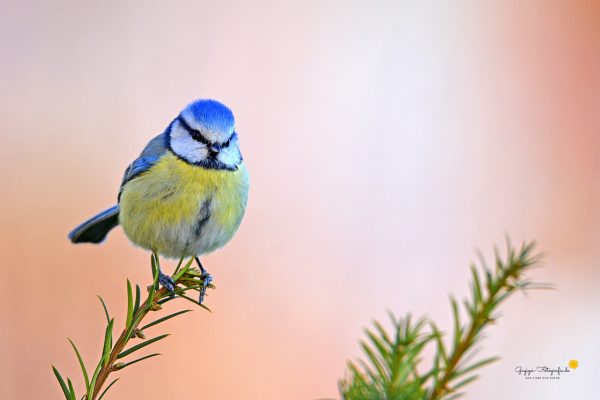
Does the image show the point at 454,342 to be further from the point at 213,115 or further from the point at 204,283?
the point at 213,115

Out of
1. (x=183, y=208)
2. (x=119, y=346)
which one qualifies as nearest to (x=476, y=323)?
(x=119, y=346)

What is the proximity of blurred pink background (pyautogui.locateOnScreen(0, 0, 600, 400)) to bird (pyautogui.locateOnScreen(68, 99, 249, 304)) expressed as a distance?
0.36 meters

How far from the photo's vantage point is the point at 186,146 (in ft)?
3.93

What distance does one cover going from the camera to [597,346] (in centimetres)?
139

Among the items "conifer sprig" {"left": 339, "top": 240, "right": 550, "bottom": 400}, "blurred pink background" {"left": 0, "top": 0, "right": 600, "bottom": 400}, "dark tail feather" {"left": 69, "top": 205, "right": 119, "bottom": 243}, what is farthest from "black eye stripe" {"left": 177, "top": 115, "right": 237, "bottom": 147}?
"conifer sprig" {"left": 339, "top": 240, "right": 550, "bottom": 400}

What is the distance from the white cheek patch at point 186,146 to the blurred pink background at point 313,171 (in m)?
0.40

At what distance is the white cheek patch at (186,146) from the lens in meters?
1.17

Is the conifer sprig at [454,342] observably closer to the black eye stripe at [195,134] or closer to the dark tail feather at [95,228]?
the black eye stripe at [195,134]

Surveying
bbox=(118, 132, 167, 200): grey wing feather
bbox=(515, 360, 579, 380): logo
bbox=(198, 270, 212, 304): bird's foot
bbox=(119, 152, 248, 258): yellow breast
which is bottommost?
bbox=(198, 270, 212, 304): bird's foot

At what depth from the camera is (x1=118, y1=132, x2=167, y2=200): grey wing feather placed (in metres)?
1.20

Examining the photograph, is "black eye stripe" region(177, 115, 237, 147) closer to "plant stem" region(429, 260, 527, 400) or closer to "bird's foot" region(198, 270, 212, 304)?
"bird's foot" region(198, 270, 212, 304)

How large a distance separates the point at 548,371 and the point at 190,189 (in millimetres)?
753

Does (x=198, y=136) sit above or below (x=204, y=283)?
above

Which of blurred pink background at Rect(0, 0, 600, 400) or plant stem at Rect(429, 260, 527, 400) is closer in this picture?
plant stem at Rect(429, 260, 527, 400)
